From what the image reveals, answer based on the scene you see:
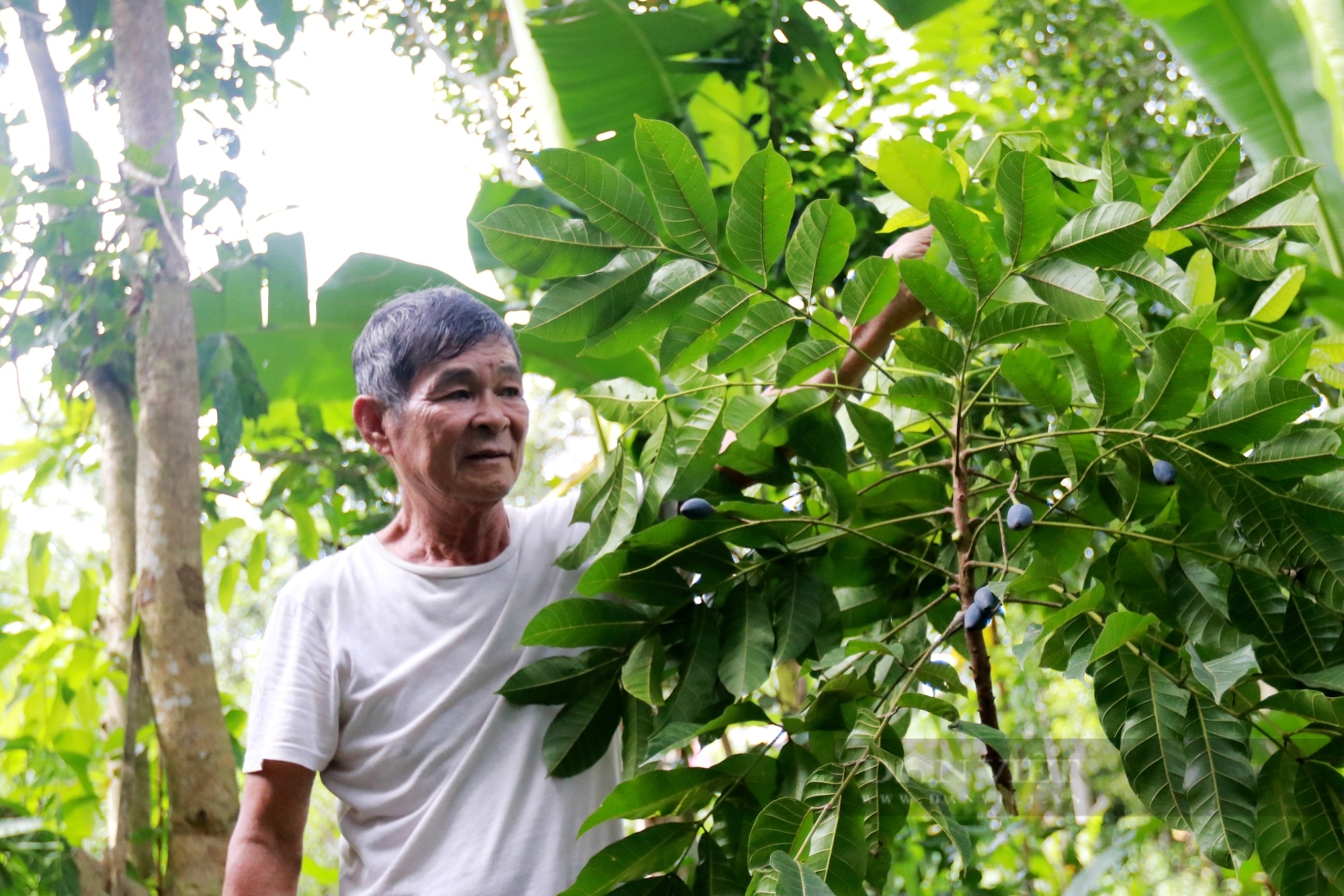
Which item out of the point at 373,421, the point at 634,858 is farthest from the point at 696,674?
the point at 373,421

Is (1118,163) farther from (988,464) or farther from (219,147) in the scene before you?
(219,147)

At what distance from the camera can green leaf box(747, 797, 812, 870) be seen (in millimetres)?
718

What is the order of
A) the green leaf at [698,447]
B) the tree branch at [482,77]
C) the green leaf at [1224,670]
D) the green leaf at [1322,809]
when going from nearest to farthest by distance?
the green leaf at [1224,670]
the green leaf at [1322,809]
the green leaf at [698,447]
the tree branch at [482,77]

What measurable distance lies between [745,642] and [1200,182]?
0.47m

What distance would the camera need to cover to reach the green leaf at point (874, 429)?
0.84 m

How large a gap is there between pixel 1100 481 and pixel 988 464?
0.23 m

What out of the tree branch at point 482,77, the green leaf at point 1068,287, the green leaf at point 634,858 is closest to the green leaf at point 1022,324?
the green leaf at point 1068,287

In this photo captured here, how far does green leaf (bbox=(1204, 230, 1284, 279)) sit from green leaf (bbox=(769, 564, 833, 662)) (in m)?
0.39

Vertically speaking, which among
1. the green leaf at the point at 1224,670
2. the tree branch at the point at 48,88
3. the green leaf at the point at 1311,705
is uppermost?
the tree branch at the point at 48,88

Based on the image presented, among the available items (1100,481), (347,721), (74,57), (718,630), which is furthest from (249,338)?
(1100,481)

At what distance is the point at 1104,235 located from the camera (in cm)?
72

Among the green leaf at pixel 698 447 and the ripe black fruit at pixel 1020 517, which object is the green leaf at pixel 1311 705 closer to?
the ripe black fruit at pixel 1020 517

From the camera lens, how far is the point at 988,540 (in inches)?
38.8

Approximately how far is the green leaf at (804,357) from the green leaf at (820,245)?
38 mm
